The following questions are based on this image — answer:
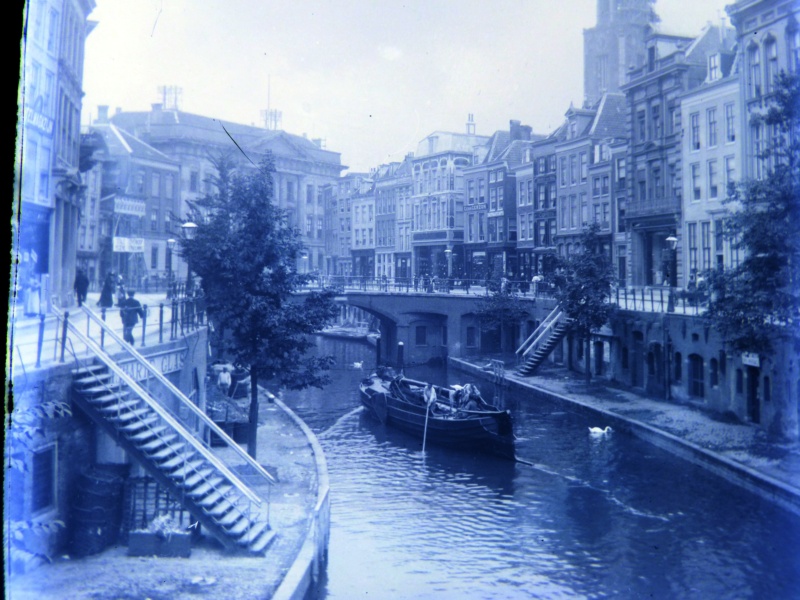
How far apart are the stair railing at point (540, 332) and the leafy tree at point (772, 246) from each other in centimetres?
2017

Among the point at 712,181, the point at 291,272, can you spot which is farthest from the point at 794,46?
the point at 291,272

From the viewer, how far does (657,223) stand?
44031 millimetres

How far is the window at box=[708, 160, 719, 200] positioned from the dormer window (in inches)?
164

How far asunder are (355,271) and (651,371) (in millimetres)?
51239

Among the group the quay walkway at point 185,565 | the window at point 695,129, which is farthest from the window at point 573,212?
the quay walkway at point 185,565

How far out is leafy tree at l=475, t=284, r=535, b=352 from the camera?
1998 inches

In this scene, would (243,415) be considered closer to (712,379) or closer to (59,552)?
(59,552)

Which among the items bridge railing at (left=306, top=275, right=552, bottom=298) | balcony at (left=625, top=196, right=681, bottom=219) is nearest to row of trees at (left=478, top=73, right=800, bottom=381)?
balcony at (left=625, top=196, right=681, bottom=219)

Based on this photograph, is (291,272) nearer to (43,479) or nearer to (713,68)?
(43,479)

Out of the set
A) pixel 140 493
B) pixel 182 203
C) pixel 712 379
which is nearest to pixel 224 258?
pixel 140 493

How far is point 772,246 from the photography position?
2309 cm

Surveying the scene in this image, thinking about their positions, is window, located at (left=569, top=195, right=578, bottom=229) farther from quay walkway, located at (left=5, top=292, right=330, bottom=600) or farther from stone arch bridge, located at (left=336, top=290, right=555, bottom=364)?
quay walkway, located at (left=5, top=292, right=330, bottom=600)

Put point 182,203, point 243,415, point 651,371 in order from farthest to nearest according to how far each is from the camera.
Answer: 1. point 182,203
2. point 651,371
3. point 243,415

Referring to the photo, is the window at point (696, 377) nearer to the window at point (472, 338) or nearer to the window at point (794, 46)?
the window at point (794, 46)
